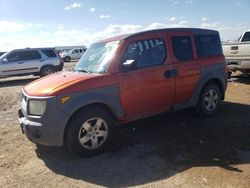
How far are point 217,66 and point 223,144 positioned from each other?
7.16 feet

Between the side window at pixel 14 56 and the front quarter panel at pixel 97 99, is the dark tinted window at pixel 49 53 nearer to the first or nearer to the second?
the side window at pixel 14 56

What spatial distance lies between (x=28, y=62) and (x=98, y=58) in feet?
40.9

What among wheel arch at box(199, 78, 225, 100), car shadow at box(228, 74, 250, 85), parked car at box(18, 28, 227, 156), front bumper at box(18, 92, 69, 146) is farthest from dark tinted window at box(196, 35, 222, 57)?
car shadow at box(228, 74, 250, 85)

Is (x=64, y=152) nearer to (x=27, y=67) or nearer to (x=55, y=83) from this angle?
(x=55, y=83)

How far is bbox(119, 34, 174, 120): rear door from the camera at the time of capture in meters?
5.53

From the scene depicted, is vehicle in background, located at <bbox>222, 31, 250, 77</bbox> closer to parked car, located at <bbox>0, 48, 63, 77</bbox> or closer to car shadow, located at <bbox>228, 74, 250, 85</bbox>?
car shadow, located at <bbox>228, 74, 250, 85</bbox>

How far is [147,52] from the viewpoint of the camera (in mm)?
5895

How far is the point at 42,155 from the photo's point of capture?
5426mm

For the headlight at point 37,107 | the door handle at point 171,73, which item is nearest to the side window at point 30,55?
the door handle at point 171,73

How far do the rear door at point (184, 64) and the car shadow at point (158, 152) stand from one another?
707 mm

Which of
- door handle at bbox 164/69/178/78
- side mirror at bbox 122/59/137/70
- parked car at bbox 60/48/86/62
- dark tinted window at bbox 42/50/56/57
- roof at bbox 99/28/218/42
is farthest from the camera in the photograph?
parked car at bbox 60/48/86/62

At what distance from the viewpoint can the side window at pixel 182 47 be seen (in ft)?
20.7

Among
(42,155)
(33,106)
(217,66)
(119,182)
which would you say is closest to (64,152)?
(42,155)

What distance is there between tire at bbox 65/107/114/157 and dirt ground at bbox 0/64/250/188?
6.4 inches
